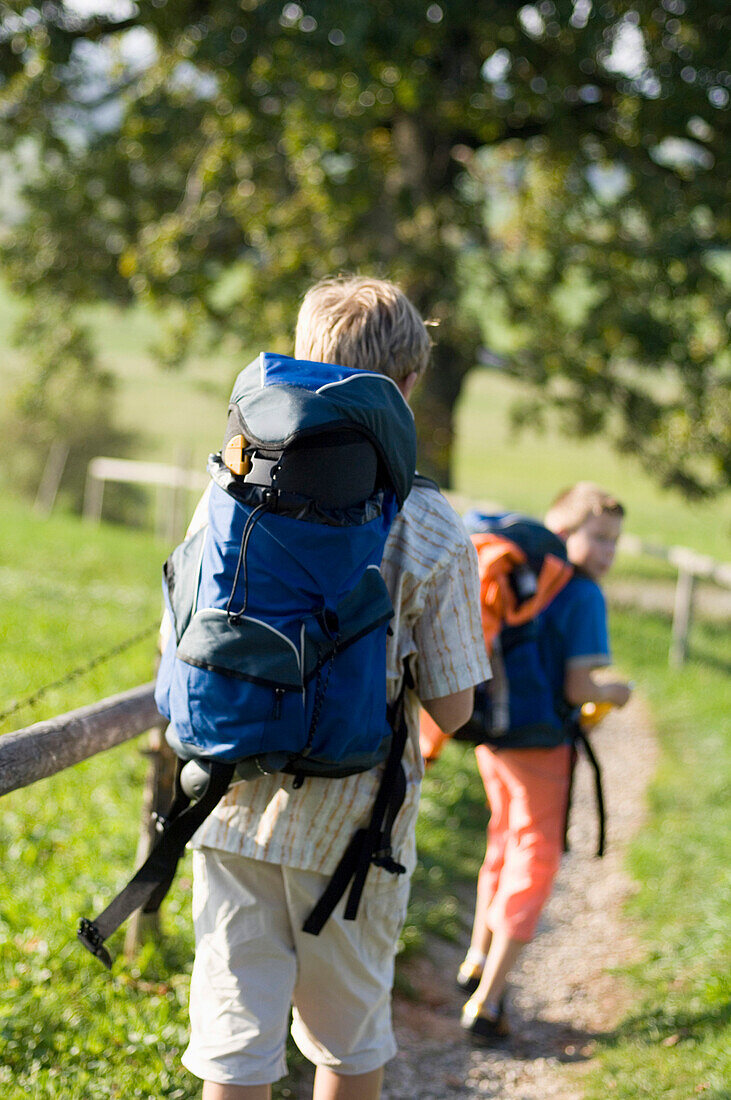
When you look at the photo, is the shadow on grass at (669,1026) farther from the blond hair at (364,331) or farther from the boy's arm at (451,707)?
the blond hair at (364,331)

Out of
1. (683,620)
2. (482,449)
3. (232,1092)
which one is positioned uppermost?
(232,1092)

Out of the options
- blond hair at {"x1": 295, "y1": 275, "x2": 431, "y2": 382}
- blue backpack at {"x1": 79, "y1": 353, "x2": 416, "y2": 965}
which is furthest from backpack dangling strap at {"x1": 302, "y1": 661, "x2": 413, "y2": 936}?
blond hair at {"x1": 295, "y1": 275, "x2": 431, "y2": 382}

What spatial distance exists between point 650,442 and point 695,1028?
10.1m

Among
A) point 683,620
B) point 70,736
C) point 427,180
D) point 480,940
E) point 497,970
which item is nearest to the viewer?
point 70,736

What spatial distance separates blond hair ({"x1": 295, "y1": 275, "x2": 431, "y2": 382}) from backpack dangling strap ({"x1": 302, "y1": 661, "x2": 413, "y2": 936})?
2.28 ft

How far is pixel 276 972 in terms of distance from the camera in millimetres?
2096

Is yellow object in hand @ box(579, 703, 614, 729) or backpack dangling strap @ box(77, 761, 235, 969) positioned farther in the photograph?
yellow object in hand @ box(579, 703, 614, 729)

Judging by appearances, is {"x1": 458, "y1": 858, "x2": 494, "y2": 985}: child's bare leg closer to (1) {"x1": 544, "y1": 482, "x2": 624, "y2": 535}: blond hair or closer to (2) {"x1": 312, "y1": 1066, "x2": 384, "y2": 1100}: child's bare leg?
(1) {"x1": 544, "y1": 482, "x2": 624, "y2": 535}: blond hair

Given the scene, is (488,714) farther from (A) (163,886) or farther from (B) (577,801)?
(B) (577,801)

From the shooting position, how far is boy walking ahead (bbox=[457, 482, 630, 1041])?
3.42m

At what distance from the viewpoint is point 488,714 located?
3.29 m

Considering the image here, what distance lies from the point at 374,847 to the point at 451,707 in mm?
330

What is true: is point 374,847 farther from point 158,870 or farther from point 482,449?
point 482,449

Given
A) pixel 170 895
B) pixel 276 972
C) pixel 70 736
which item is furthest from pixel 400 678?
pixel 170 895
